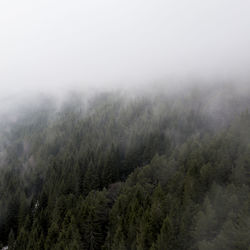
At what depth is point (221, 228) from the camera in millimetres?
27812

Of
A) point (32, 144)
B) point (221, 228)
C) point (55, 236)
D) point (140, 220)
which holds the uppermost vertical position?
point (221, 228)

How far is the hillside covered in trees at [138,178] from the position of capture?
3061cm

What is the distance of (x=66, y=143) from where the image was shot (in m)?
103

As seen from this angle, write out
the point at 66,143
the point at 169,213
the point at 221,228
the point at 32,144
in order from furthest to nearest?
the point at 32,144, the point at 66,143, the point at 169,213, the point at 221,228

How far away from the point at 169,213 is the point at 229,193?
9.07 metres

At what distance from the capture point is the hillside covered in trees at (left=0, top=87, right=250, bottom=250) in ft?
100

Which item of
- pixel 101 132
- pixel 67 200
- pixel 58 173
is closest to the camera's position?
pixel 67 200

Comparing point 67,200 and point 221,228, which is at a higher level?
point 221,228

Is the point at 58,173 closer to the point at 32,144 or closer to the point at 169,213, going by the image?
the point at 32,144

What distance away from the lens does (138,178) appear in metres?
51.2

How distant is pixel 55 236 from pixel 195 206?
29870 mm

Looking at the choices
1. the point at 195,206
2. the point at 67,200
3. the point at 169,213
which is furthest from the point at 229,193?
the point at 67,200

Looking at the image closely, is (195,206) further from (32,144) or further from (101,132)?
(32,144)

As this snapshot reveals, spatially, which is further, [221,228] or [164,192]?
[164,192]
